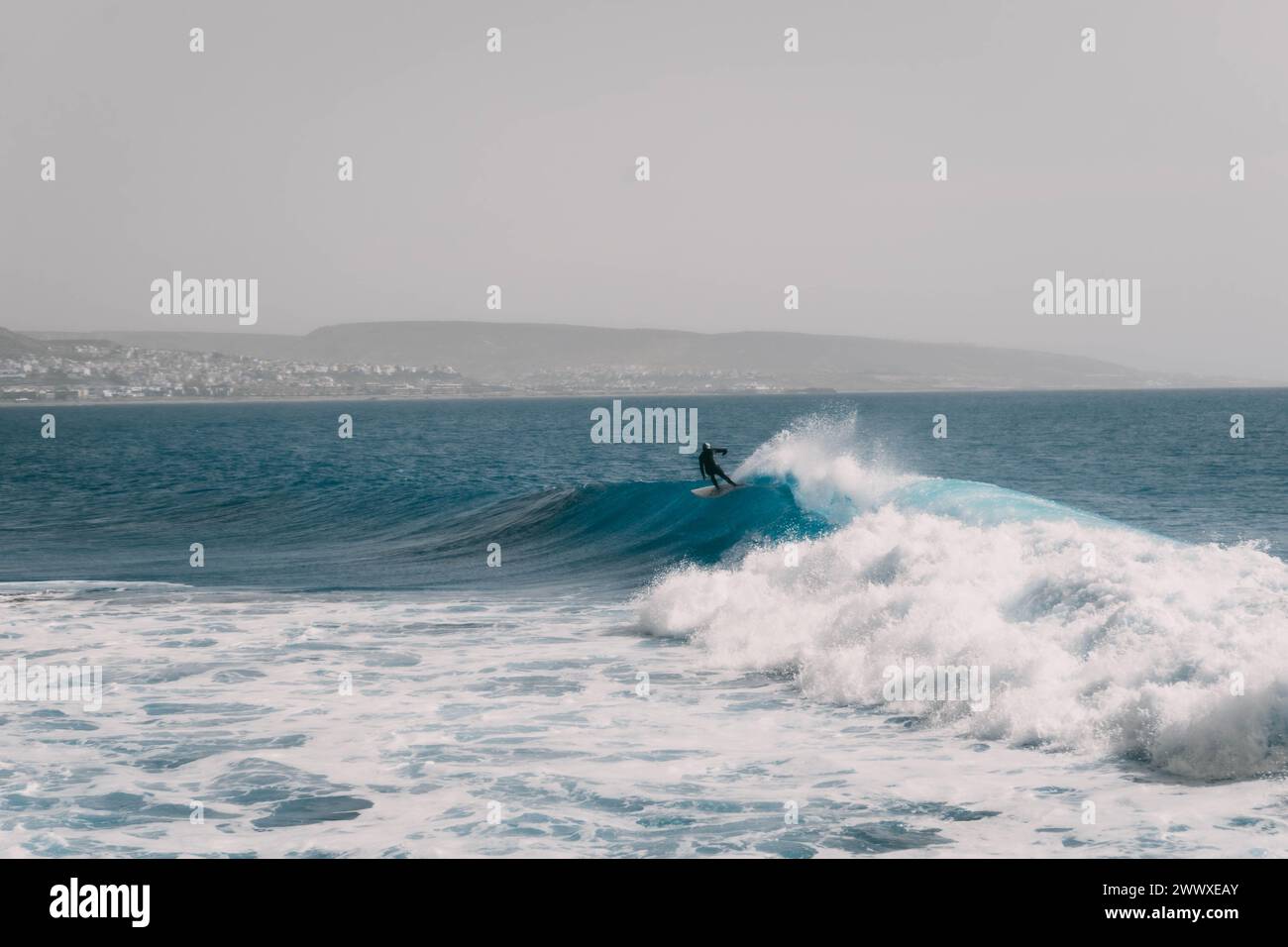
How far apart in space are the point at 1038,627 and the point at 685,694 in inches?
156

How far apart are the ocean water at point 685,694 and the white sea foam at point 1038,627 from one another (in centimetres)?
4

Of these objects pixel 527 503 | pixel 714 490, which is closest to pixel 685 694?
pixel 714 490

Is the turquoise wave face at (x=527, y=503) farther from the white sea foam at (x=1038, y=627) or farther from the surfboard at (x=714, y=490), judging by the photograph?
the white sea foam at (x=1038, y=627)

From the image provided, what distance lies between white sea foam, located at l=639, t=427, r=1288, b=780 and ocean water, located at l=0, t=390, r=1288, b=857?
0.04m

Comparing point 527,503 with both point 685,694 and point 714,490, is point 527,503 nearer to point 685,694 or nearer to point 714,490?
point 714,490

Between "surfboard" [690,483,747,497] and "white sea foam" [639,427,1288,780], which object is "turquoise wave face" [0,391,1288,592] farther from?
"white sea foam" [639,427,1288,780]

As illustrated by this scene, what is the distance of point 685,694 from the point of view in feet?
46.1

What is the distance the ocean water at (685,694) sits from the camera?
9.32m

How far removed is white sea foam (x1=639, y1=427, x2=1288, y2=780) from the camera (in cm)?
1062

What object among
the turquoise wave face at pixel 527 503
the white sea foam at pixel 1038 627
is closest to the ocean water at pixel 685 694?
the white sea foam at pixel 1038 627

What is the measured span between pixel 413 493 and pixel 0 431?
9543cm
